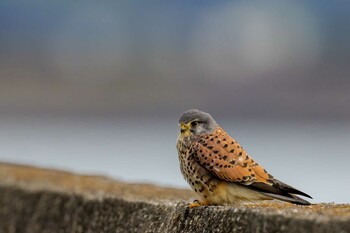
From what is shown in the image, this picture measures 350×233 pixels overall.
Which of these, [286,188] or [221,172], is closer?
[286,188]

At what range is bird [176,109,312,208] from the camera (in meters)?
7.72

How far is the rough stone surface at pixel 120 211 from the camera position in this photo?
22.1 ft

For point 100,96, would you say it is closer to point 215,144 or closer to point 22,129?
point 22,129

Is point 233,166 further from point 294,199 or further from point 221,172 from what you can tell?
point 294,199

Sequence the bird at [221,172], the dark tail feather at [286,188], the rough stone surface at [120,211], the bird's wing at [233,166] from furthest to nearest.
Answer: the bird at [221,172] → the bird's wing at [233,166] → the dark tail feather at [286,188] → the rough stone surface at [120,211]

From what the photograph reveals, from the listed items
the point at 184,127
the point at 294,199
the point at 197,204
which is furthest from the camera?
the point at 184,127

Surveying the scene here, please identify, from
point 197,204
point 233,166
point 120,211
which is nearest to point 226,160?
point 233,166

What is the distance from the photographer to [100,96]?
42.2 meters

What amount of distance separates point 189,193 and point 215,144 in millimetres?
1358

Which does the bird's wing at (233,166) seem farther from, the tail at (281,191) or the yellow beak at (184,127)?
the yellow beak at (184,127)

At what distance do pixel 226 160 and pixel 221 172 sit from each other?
9 centimetres

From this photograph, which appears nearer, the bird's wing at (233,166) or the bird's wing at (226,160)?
the bird's wing at (233,166)

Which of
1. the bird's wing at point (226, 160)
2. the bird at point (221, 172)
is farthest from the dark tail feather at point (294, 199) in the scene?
the bird's wing at point (226, 160)

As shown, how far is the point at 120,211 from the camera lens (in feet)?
27.3
